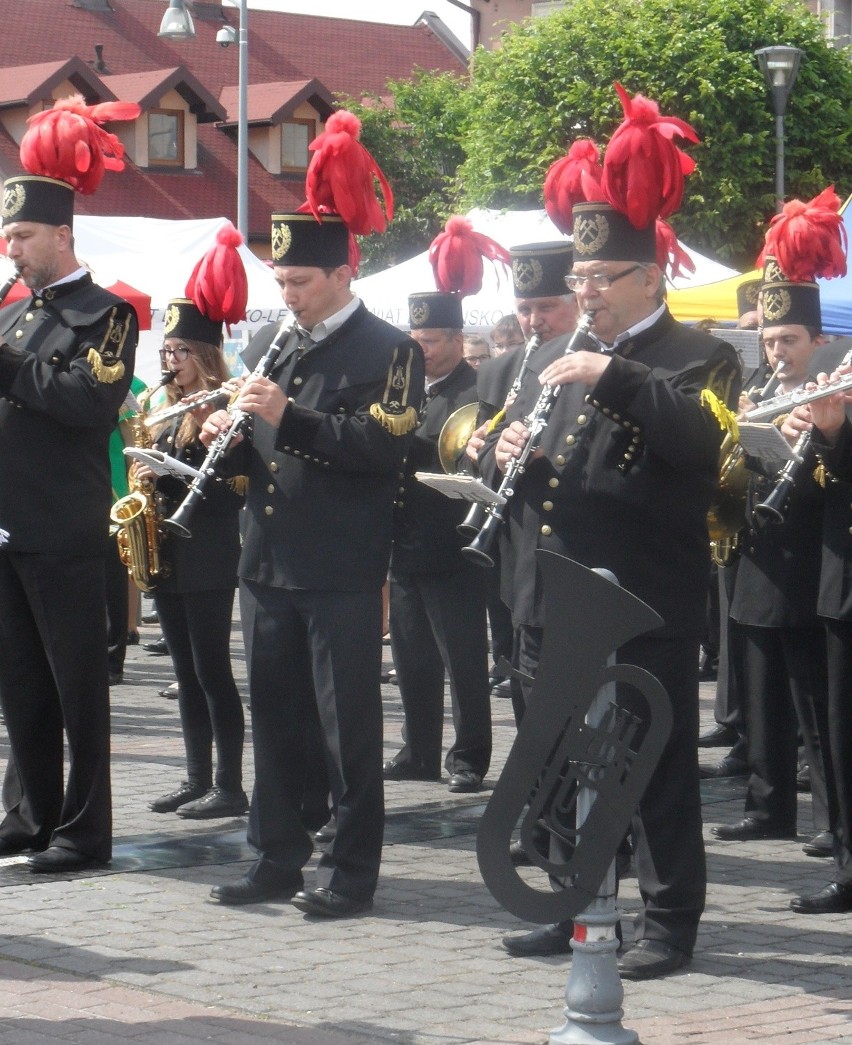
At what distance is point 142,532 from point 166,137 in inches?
1598

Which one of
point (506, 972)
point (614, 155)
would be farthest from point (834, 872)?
point (614, 155)

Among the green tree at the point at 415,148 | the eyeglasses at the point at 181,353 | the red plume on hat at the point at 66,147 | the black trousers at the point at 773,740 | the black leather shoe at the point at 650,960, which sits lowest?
the black leather shoe at the point at 650,960

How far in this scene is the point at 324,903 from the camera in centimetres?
591

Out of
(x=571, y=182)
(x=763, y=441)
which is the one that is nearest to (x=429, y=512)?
(x=571, y=182)

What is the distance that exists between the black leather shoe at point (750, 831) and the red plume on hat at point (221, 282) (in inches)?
113

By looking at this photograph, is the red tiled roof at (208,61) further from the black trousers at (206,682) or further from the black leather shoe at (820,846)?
the black leather shoe at (820,846)

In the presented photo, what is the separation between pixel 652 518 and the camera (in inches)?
210

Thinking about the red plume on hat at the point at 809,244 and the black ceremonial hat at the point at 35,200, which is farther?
the red plume on hat at the point at 809,244

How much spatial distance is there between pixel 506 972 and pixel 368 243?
40.5 meters

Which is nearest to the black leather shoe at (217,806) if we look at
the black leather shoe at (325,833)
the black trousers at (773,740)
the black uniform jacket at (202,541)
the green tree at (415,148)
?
the black leather shoe at (325,833)

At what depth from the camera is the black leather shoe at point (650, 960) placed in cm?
521

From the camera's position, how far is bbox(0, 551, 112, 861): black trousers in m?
6.55

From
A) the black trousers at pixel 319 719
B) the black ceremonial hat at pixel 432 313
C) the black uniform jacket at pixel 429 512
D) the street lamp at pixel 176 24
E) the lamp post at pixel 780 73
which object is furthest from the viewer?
the street lamp at pixel 176 24

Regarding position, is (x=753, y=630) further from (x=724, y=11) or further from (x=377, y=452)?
(x=724, y=11)
